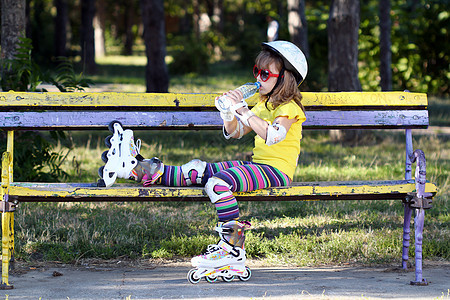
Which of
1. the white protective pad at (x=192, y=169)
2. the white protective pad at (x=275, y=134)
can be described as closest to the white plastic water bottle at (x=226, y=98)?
the white protective pad at (x=275, y=134)

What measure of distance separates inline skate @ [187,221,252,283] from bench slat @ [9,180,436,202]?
23cm

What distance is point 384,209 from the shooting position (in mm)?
5340

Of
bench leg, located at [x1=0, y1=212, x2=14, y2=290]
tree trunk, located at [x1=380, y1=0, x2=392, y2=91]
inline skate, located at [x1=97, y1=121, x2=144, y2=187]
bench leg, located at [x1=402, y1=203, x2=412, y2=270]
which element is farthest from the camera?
tree trunk, located at [x1=380, y1=0, x2=392, y2=91]

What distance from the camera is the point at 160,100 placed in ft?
13.3

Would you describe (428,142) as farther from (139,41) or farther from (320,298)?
(139,41)

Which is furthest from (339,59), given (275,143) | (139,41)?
(139,41)

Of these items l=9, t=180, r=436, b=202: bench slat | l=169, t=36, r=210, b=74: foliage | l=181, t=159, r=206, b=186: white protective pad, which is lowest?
l=9, t=180, r=436, b=202: bench slat

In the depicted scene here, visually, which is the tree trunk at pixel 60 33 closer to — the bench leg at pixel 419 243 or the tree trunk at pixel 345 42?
the tree trunk at pixel 345 42

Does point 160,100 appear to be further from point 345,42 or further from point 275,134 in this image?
point 345,42

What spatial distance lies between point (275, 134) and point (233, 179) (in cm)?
35

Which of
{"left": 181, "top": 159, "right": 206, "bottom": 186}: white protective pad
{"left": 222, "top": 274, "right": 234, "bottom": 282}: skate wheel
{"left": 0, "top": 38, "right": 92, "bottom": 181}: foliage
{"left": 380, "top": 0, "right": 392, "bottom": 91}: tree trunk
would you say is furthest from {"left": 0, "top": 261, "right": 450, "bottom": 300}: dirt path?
{"left": 380, "top": 0, "right": 392, "bottom": 91}: tree trunk

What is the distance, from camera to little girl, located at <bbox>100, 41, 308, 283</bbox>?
11.5ft

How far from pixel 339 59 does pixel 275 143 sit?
5.09m

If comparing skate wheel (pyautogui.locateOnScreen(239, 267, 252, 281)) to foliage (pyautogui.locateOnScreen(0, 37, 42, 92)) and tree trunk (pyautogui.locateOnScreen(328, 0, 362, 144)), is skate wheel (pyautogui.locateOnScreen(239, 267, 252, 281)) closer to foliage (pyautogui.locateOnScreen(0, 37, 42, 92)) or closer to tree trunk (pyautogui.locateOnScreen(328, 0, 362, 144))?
foliage (pyautogui.locateOnScreen(0, 37, 42, 92))
